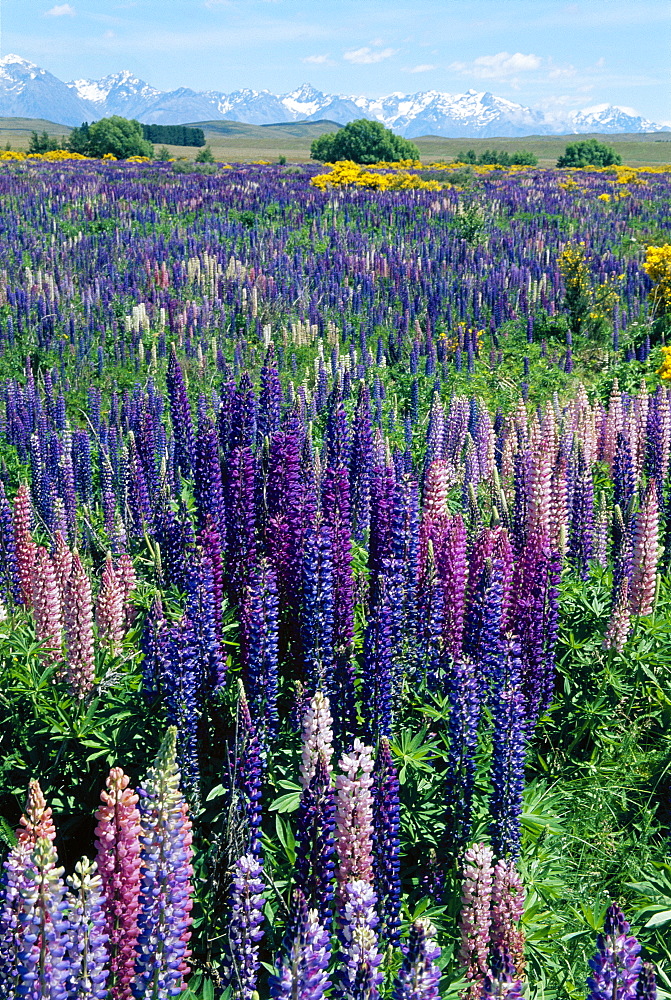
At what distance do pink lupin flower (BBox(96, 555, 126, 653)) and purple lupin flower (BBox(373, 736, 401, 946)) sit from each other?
185cm

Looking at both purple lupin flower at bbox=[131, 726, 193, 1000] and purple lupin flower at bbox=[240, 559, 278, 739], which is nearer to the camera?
purple lupin flower at bbox=[131, 726, 193, 1000]

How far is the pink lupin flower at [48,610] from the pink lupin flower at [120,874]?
192 cm

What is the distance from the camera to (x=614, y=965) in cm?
187

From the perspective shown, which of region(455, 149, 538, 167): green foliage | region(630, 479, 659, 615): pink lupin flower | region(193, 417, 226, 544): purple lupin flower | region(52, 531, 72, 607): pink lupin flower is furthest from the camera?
region(455, 149, 538, 167): green foliage

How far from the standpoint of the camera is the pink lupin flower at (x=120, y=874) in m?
2.23

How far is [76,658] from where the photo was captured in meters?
3.78

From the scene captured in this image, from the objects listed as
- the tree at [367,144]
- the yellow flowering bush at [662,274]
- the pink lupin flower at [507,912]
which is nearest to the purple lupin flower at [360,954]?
the pink lupin flower at [507,912]

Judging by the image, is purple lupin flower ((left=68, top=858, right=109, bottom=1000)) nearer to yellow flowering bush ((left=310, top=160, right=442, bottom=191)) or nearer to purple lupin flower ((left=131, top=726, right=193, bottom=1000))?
purple lupin flower ((left=131, top=726, right=193, bottom=1000))

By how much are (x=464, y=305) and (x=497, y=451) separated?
8.13m

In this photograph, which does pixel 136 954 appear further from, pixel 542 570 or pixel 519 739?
pixel 542 570

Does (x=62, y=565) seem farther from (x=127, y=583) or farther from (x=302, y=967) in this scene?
(x=302, y=967)

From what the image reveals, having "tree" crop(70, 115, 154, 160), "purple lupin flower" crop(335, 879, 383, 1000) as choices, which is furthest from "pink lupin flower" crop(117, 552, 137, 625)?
"tree" crop(70, 115, 154, 160)

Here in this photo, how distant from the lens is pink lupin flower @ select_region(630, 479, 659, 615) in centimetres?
437

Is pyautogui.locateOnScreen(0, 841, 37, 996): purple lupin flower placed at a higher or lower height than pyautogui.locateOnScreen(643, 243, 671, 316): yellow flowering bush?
lower
